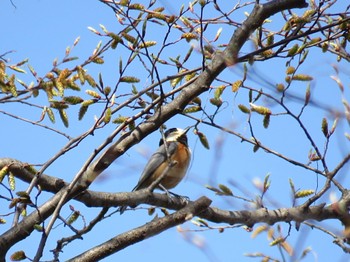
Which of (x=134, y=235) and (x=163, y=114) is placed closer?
(x=134, y=235)

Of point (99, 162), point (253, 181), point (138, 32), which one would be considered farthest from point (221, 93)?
point (253, 181)

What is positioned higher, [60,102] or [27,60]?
[27,60]

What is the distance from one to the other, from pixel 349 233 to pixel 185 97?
5.28ft

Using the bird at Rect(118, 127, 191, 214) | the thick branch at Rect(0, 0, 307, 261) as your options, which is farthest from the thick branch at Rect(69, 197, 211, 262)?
the bird at Rect(118, 127, 191, 214)

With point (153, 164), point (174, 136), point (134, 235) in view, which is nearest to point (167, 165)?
point (153, 164)

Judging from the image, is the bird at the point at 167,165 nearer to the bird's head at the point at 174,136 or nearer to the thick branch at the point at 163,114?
the bird's head at the point at 174,136

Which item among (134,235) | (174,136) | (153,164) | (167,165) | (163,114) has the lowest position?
(134,235)

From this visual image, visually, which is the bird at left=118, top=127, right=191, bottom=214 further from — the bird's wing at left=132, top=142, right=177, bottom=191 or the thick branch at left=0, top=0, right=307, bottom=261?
the thick branch at left=0, top=0, right=307, bottom=261

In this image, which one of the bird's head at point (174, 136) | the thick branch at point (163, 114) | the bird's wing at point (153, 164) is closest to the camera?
the thick branch at point (163, 114)

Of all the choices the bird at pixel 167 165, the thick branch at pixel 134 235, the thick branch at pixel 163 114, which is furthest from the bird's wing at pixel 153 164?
the thick branch at pixel 134 235

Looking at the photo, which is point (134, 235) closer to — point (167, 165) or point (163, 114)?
point (163, 114)

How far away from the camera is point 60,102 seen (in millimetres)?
3561

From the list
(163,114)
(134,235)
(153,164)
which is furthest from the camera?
(153,164)

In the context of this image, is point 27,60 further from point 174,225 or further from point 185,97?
point 174,225
